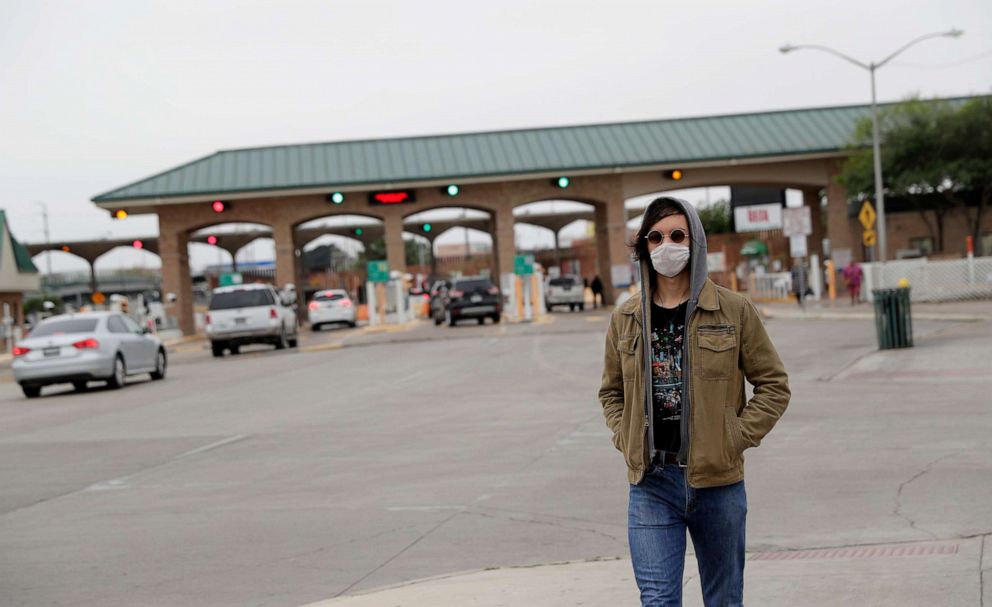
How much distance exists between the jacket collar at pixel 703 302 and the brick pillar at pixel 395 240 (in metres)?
52.2

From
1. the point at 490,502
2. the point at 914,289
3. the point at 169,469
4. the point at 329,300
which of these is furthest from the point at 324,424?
the point at 329,300

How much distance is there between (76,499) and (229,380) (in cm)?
1557

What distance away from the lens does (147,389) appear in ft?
85.0

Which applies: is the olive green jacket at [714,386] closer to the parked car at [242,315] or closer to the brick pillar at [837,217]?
the parked car at [242,315]

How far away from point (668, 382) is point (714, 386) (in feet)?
0.53

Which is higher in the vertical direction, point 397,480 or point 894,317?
point 894,317

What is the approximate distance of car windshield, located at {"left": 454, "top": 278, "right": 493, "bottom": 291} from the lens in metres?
46.1

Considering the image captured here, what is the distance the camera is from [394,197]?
185 feet

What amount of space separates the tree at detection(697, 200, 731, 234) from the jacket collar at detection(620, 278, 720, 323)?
110585 mm

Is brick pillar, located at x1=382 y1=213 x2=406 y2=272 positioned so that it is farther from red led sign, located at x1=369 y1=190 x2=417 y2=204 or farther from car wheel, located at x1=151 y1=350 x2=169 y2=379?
car wheel, located at x1=151 y1=350 x2=169 y2=379

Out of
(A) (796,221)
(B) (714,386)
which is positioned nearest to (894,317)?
(B) (714,386)

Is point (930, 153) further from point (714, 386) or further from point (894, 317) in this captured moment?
point (714, 386)

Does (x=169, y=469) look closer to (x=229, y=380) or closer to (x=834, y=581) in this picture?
(x=834, y=581)

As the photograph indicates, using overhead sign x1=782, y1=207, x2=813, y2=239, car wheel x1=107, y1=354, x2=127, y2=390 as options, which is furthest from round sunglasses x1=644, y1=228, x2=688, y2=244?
overhead sign x1=782, y1=207, x2=813, y2=239
